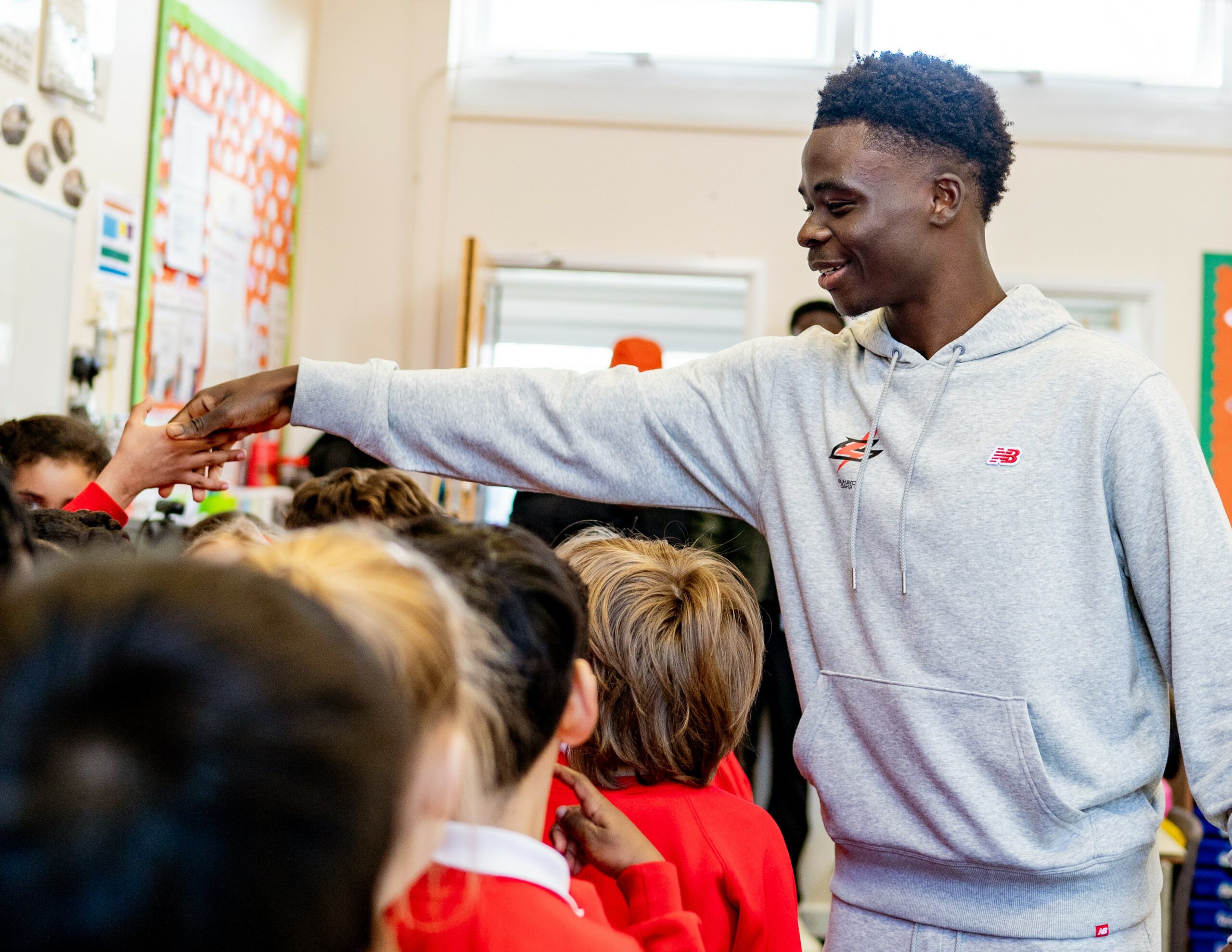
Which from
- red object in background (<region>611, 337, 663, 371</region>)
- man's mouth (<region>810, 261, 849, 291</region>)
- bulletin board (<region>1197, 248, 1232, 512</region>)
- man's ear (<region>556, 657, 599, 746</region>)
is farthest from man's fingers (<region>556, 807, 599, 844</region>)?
bulletin board (<region>1197, 248, 1232, 512</region>)

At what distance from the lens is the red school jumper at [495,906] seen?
0.82 meters

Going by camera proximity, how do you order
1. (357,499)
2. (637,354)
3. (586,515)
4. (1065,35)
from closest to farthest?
1. (357,499)
2. (586,515)
3. (637,354)
4. (1065,35)

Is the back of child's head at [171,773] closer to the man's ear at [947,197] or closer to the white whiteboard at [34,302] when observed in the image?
the man's ear at [947,197]

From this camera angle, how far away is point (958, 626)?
1.18m

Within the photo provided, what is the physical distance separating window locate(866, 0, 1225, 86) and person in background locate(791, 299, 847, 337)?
1.60 meters

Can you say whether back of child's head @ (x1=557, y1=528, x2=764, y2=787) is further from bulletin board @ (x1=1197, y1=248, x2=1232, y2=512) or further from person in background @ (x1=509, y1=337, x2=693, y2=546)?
bulletin board @ (x1=1197, y1=248, x2=1232, y2=512)

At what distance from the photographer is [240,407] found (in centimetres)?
135

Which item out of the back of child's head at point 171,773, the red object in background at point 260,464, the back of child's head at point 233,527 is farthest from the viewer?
the red object in background at point 260,464

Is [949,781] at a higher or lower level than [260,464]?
lower

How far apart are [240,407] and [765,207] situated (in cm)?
361

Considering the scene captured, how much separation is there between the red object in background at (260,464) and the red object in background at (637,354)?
1451 millimetres

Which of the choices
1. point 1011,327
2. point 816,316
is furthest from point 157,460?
point 816,316

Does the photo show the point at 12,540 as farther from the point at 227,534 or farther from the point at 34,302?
the point at 34,302

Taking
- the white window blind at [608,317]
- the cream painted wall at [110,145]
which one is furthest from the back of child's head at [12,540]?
the white window blind at [608,317]
